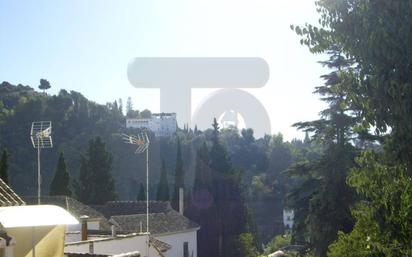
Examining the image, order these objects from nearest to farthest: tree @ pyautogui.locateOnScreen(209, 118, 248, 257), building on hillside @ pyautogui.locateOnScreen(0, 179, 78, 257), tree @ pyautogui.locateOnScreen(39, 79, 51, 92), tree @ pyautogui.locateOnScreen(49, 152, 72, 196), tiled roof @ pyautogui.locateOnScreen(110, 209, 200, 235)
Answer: building on hillside @ pyautogui.locateOnScreen(0, 179, 78, 257)
tiled roof @ pyautogui.locateOnScreen(110, 209, 200, 235)
tree @ pyautogui.locateOnScreen(49, 152, 72, 196)
tree @ pyautogui.locateOnScreen(209, 118, 248, 257)
tree @ pyautogui.locateOnScreen(39, 79, 51, 92)

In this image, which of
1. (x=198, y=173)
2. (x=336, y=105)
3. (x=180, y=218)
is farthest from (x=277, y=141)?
(x=336, y=105)

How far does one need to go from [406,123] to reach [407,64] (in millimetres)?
593

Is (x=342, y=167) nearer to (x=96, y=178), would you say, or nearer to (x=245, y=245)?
(x=245, y=245)

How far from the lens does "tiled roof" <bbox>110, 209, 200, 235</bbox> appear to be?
3369 cm

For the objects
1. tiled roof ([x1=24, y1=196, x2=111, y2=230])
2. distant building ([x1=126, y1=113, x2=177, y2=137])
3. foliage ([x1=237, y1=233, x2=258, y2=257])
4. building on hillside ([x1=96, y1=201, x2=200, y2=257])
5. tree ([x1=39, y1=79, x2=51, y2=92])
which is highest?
tree ([x1=39, y1=79, x2=51, y2=92])

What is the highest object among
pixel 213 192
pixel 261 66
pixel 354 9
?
pixel 261 66

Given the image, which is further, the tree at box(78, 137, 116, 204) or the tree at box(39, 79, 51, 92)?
the tree at box(39, 79, 51, 92)

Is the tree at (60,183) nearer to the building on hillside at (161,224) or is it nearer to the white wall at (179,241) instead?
the building on hillside at (161,224)

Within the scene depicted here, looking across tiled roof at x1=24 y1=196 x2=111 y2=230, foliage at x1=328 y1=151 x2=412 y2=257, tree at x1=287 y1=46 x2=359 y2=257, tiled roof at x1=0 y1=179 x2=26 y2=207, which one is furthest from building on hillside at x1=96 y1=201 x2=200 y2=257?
foliage at x1=328 y1=151 x2=412 y2=257

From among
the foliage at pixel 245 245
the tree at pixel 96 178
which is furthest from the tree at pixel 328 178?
the tree at pixel 96 178

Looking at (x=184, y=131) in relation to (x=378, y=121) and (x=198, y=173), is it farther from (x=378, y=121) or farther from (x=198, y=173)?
(x=378, y=121)

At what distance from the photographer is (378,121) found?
626cm

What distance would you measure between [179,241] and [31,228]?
30.1 meters

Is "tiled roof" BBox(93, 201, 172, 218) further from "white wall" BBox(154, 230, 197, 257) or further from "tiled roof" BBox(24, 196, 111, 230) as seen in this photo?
"tiled roof" BBox(24, 196, 111, 230)
